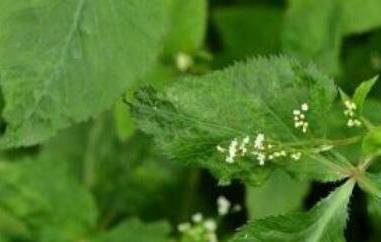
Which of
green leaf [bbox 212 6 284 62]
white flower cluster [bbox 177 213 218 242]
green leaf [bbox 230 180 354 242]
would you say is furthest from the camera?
green leaf [bbox 212 6 284 62]

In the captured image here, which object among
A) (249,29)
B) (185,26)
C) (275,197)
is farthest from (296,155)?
(249,29)

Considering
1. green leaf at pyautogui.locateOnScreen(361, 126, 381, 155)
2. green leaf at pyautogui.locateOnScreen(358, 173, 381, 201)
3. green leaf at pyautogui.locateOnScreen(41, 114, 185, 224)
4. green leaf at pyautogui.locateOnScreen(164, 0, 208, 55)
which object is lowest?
green leaf at pyautogui.locateOnScreen(41, 114, 185, 224)

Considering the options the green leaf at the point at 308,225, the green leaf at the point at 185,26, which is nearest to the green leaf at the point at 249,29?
the green leaf at the point at 185,26

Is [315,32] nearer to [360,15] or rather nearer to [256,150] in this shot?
[360,15]

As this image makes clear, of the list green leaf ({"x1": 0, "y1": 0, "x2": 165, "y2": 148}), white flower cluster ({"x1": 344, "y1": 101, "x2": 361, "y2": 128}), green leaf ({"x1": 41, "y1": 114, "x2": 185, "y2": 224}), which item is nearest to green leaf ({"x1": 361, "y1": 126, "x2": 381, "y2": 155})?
white flower cluster ({"x1": 344, "y1": 101, "x2": 361, "y2": 128})

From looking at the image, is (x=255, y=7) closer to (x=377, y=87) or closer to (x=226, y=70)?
(x=377, y=87)

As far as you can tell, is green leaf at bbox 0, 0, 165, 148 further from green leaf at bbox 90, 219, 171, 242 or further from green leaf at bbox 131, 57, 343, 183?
green leaf at bbox 90, 219, 171, 242

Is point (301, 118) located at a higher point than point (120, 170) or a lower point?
higher
